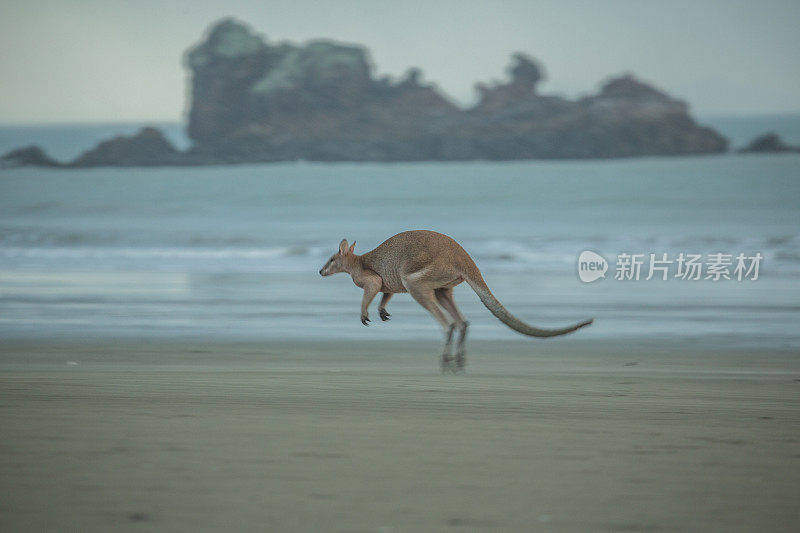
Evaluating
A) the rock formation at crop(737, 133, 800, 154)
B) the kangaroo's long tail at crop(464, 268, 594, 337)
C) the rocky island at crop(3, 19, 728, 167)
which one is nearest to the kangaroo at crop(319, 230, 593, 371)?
the kangaroo's long tail at crop(464, 268, 594, 337)

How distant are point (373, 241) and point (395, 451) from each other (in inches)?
809

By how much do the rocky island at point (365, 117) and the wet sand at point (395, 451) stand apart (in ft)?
97.8

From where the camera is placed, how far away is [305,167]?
36062mm

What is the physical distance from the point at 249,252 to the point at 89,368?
12.7 metres

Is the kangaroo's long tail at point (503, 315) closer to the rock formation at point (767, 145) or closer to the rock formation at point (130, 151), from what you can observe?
the rock formation at point (130, 151)

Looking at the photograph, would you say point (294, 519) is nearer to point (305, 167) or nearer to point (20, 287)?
point (20, 287)

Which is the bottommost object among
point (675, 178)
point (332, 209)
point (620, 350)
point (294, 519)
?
point (294, 519)

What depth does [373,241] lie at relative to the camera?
78.1ft

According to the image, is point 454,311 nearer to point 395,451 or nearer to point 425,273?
point 425,273

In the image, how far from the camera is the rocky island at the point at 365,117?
3453 centimetres

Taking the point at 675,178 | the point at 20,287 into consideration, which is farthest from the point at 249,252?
the point at 675,178

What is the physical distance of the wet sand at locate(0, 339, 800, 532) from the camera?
2.65 metres

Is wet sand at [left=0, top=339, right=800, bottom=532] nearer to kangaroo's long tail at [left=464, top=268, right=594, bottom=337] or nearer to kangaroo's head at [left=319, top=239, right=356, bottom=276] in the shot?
kangaroo's long tail at [left=464, top=268, right=594, bottom=337]

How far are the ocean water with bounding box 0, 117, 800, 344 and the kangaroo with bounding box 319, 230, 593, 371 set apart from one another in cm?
246
